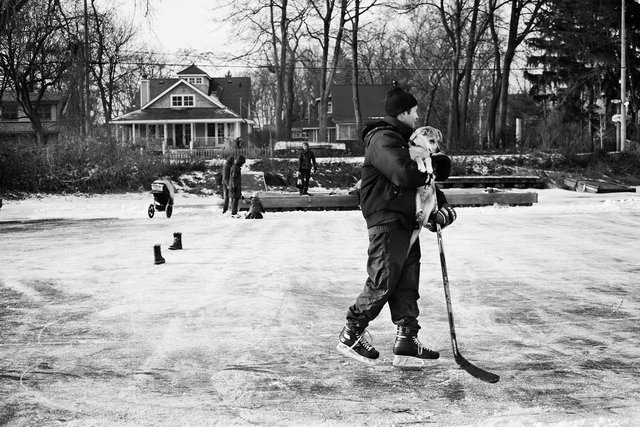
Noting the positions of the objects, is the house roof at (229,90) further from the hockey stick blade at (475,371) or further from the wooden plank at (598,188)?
the hockey stick blade at (475,371)

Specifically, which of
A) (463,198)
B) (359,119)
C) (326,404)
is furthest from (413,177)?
(359,119)

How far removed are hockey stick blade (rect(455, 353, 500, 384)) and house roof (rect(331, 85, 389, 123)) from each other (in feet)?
196

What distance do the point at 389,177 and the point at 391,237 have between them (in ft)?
1.33

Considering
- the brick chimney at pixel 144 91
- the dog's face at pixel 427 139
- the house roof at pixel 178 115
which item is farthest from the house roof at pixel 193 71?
the dog's face at pixel 427 139

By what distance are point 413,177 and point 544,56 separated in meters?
42.5

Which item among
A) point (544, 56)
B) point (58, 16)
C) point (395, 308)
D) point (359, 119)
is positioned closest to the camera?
point (395, 308)

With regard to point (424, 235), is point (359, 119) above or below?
above

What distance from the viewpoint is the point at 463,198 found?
70.2 ft

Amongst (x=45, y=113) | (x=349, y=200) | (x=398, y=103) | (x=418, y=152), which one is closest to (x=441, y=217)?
(x=418, y=152)

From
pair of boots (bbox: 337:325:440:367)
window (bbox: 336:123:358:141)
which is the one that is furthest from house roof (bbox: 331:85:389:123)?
pair of boots (bbox: 337:325:440:367)

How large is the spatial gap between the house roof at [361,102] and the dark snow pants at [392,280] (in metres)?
59.6

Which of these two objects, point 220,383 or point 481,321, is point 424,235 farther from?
point 220,383

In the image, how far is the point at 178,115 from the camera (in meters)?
58.6

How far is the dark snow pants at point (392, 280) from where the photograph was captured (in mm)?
5188
